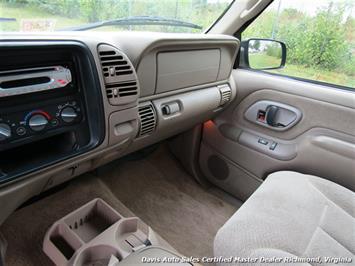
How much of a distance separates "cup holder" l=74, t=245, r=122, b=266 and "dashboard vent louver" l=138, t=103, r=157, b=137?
1.42 feet

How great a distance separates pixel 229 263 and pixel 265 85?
3.19ft

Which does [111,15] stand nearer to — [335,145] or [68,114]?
[68,114]

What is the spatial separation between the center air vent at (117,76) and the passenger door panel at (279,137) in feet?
2.74

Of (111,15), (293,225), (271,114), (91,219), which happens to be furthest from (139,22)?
(293,225)

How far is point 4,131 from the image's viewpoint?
67 centimetres

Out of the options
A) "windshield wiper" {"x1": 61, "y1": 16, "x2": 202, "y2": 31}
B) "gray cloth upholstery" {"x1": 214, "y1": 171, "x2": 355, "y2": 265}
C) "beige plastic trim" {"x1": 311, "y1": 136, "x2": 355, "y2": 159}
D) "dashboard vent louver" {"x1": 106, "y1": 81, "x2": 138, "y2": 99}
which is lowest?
"gray cloth upholstery" {"x1": 214, "y1": 171, "x2": 355, "y2": 265}

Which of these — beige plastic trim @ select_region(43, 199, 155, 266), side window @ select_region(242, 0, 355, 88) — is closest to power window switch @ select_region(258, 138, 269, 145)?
side window @ select_region(242, 0, 355, 88)

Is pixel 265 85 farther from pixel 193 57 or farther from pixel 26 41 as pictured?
pixel 26 41

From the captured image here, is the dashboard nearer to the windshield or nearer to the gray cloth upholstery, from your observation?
the windshield

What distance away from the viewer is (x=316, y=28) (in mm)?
1405

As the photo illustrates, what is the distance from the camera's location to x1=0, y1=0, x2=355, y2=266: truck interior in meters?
0.76

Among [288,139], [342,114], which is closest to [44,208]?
[288,139]

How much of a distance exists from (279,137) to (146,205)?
2.63 feet

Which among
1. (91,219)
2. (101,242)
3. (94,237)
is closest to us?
(101,242)
